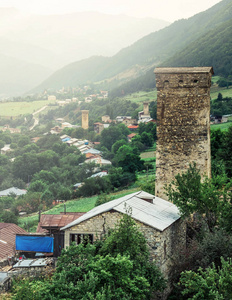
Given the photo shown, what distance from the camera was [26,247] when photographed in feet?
51.6

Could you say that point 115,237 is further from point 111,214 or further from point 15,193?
point 15,193

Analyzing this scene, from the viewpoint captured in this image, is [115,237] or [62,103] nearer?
[115,237]

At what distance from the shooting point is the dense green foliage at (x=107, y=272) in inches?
378

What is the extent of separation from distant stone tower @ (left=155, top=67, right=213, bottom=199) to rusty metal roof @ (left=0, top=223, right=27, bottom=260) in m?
7.05

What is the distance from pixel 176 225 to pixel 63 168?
61.2m

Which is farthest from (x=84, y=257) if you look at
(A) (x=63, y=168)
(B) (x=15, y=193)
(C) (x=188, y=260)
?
(A) (x=63, y=168)

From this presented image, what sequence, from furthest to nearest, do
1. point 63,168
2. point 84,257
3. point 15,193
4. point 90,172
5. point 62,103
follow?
1. point 62,103
2. point 63,168
3. point 90,172
4. point 15,193
5. point 84,257

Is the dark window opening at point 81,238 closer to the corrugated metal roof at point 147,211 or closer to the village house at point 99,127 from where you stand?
the corrugated metal roof at point 147,211

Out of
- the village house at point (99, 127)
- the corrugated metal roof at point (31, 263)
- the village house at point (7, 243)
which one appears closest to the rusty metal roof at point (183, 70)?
the corrugated metal roof at point (31, 263)

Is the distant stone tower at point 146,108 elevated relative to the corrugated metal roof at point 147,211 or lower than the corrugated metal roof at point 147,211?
lower

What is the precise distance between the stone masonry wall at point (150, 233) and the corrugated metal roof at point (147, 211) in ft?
0.42

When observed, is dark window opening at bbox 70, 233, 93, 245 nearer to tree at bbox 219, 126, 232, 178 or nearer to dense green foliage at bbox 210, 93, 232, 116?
tree at bbox 219, 126, 232, 178

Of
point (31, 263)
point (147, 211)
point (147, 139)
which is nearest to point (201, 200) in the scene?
point (147, 211)

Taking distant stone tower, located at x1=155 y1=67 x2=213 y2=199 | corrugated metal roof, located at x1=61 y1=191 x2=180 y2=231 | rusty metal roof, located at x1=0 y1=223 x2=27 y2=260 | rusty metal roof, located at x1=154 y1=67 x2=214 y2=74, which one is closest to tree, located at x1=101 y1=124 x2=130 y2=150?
rusty metal roof, located at x1=0 y1=223 x2=27 y2=260
